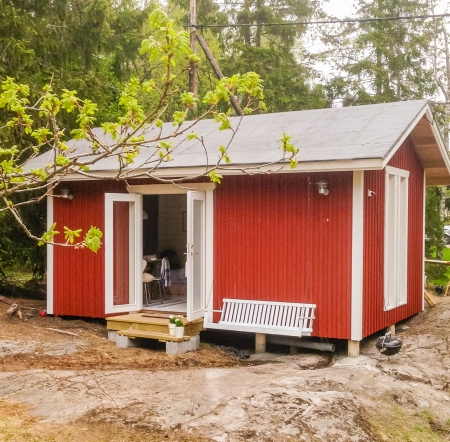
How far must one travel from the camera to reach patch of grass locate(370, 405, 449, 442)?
5.61 m

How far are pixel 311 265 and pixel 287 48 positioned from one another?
54.5 ft

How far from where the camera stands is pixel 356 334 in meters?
8.13

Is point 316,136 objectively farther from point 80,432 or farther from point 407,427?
point 80,432

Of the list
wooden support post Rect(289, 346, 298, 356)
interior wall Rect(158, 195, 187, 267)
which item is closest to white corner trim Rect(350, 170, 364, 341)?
wooden support post Rect(289, 346, 298, 356)

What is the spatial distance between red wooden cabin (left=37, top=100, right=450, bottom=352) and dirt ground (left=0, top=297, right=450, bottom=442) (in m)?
0.79

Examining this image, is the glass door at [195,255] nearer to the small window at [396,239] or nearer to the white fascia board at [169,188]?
the white fascia board at [169,188]

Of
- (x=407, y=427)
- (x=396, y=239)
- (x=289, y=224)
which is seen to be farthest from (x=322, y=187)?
(x=407, y=427)

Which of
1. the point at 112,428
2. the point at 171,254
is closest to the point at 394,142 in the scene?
the point at 112,428

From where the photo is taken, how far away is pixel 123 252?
9562mm

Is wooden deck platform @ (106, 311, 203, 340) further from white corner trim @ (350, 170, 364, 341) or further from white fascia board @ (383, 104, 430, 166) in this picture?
white fascia board @ (383, 104, 430, 166)

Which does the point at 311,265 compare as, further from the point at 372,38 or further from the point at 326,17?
the point at 326,17

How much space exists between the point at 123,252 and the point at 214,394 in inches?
152

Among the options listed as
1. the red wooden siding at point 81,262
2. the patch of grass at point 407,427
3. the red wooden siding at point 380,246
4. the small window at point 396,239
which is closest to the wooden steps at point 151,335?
the red wooden siding at point 81,262

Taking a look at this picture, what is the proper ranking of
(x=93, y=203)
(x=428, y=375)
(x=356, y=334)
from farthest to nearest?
(x=93, y=203) → (x=356, y=334) → (x=428, y=375)
